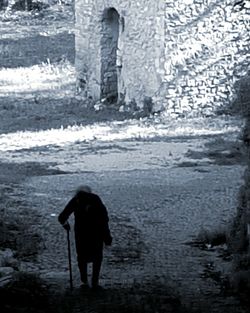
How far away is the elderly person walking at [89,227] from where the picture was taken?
8.74 meters

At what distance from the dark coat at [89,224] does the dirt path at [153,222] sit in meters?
0.39

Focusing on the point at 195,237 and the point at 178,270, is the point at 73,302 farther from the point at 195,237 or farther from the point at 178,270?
the point at 195,237

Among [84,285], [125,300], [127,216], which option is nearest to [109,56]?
[127,216]

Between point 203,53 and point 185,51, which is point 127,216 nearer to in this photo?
point 185,51

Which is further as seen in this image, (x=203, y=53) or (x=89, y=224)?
(x=203, y=53)

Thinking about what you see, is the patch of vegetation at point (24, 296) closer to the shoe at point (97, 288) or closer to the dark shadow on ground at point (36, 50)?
the shoe at point (97, 288)

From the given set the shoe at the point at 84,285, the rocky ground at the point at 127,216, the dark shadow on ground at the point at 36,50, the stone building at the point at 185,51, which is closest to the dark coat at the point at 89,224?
the shoe at the point at 84,285

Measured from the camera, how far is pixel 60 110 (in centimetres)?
2409

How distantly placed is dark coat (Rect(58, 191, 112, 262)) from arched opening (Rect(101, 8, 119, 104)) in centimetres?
1579

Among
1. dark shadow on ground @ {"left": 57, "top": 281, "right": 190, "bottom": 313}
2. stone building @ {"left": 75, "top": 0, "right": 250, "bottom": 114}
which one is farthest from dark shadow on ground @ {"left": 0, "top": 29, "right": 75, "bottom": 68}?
dark shadow on ground @ {"left": 57, "top": 281, "right": 190, "bottom": 313}

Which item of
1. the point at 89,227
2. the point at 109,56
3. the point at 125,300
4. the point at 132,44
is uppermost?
the point at 132,44

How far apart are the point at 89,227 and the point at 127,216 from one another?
3.98 meters

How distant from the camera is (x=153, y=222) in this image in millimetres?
12398

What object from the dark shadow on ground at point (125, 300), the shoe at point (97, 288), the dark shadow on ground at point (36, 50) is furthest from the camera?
the dark shadow on ground at point (36, 50)
